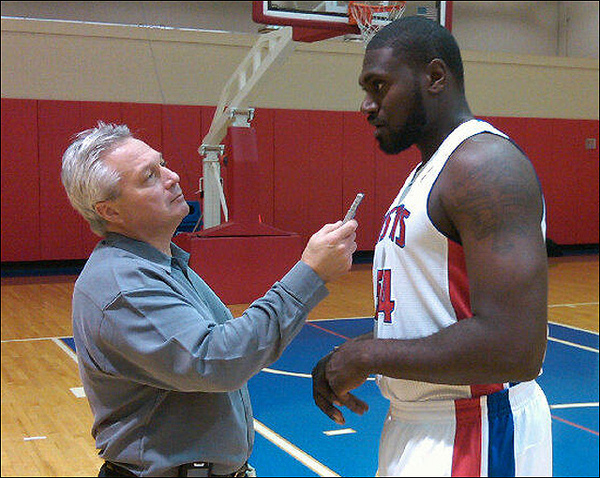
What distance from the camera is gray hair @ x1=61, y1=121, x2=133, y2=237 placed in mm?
1360

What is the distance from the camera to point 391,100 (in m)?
1.14

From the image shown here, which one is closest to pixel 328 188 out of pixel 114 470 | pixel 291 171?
pixel 114 470

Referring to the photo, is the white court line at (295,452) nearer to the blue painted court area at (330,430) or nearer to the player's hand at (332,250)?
the blue painted court area at (330,430)

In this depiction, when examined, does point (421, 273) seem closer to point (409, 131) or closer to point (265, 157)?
point (409, 131)

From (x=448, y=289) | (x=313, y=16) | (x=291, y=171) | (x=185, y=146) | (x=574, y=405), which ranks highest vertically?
(x=313, y=16)

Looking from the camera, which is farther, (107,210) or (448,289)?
(107,210)

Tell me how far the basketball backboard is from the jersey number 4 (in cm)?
169

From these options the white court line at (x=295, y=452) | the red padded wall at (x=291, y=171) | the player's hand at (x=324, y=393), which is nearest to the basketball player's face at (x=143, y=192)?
the red padded wall at (x=291, y=171)

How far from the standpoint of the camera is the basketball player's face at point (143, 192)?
137cm

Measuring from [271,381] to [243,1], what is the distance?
2.81 metres

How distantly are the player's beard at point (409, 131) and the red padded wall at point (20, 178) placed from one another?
1676 mm

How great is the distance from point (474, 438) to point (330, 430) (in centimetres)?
312

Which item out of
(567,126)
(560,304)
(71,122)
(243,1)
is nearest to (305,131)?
(71,122)

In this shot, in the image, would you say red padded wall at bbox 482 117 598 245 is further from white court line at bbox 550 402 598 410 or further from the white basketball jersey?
the white basketball jersey
